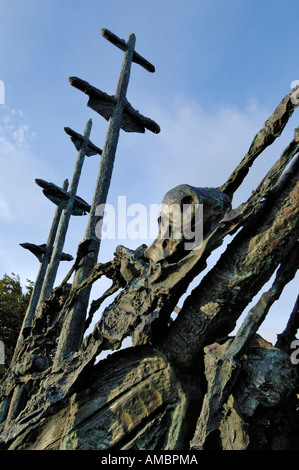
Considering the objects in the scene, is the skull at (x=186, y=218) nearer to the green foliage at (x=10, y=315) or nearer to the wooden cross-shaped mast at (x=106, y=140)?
the wooden cross-shaped mast at (x=106, y=140)

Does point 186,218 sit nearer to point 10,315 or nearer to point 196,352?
point 196,352

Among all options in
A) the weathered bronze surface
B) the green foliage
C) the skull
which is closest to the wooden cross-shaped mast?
the weathered bronze surface

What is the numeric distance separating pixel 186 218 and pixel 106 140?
4224 mm

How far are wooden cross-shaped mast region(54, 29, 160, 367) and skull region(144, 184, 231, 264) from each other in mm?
2275

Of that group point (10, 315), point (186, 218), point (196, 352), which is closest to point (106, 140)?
point (186, 218)

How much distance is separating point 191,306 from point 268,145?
4.69 ft

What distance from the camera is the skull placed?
2840mm

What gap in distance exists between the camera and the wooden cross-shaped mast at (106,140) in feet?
17.6

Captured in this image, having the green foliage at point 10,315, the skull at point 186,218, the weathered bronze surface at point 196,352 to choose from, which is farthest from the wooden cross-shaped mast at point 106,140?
the green foliage at point 10,315

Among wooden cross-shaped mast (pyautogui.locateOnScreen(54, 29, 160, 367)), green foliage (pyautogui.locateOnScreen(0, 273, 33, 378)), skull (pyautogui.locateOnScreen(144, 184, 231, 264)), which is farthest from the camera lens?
green foliage (pyautogui.locateOnScreen(0, 273, 33, 378))

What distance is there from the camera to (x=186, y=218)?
2.84 metres

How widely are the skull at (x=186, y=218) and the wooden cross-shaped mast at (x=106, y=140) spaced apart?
227 cm

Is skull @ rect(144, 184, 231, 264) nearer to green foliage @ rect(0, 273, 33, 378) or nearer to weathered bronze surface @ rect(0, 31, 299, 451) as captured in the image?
weathered bronze surface @ rect(0, 31, 299, 451)

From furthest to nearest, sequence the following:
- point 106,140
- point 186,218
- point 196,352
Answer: point 106,140 → point 196,352 → point 186,218
